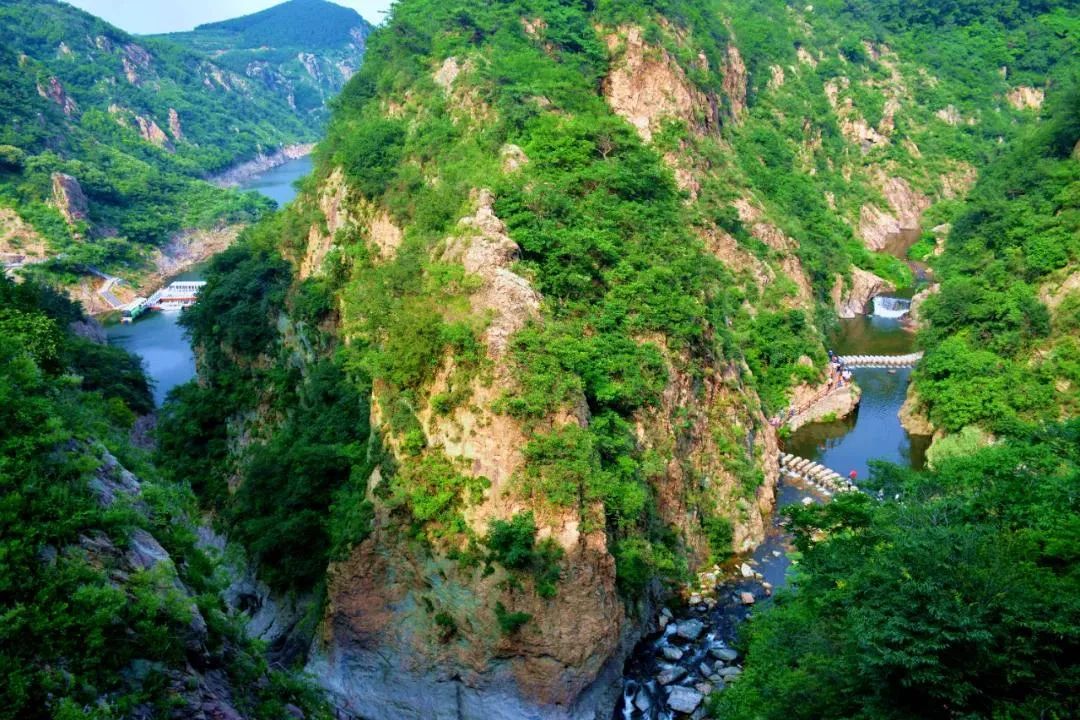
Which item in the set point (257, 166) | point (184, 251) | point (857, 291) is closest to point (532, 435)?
point (857, 291)

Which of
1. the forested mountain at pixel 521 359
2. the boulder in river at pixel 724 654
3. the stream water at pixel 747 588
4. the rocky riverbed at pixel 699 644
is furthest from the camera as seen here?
the boulder in river at pixel 724 654

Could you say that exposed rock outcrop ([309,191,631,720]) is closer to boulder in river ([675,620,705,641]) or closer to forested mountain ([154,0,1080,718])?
forested mountain ([154,0,1080,718])

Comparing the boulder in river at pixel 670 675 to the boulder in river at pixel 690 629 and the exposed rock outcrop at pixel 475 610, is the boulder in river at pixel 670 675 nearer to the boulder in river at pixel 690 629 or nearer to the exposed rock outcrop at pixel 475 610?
the exposed rock outcrop at pixel 475 610

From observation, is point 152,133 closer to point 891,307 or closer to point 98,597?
point 891,307

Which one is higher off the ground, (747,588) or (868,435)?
(747,588)

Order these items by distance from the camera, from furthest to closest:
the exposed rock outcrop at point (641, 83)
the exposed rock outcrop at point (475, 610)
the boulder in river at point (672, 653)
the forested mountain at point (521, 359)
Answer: the exposed rock outcrop at point (641, 83) < the boulder in river at point (672, 653) < the forested mountain at point (521, 359) < the exposed rock outcrop at point (475, 610)

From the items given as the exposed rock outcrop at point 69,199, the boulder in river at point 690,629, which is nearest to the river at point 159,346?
the exposed rock outcrop at point 69,199
